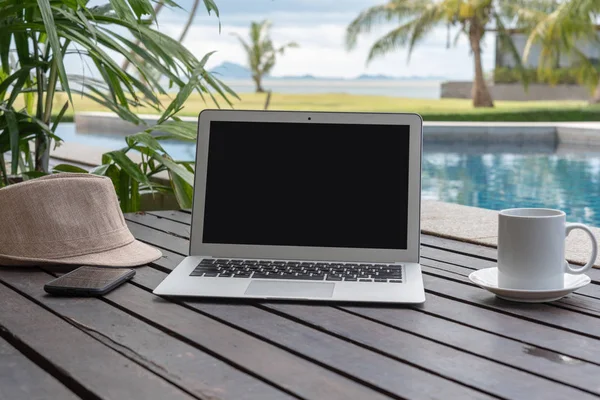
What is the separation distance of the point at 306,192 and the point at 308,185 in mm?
12

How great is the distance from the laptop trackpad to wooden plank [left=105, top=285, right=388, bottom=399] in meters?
0.12

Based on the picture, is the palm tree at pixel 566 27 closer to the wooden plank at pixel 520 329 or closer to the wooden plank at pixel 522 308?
the wooden plank at pixel 522 308

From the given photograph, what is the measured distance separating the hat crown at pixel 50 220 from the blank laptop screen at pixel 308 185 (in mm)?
193

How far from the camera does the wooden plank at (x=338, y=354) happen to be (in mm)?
756

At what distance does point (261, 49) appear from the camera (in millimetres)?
24703

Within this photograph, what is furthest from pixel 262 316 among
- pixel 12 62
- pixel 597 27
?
pixel 597 27

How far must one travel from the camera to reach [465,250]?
151 centimetres

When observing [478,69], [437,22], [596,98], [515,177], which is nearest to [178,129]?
[515,177]

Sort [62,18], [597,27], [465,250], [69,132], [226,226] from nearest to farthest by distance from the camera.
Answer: [226,226], [465,250], [62,18], [69,132], [597,27]

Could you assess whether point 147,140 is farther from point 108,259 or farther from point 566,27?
point 566,27

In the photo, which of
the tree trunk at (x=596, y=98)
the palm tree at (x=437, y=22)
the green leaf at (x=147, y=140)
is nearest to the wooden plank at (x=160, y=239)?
the green leaf at (x=147, y=140)

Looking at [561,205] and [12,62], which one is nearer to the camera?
[12,62]

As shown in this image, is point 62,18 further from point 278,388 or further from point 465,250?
point 278,388

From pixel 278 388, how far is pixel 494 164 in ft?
27.5
